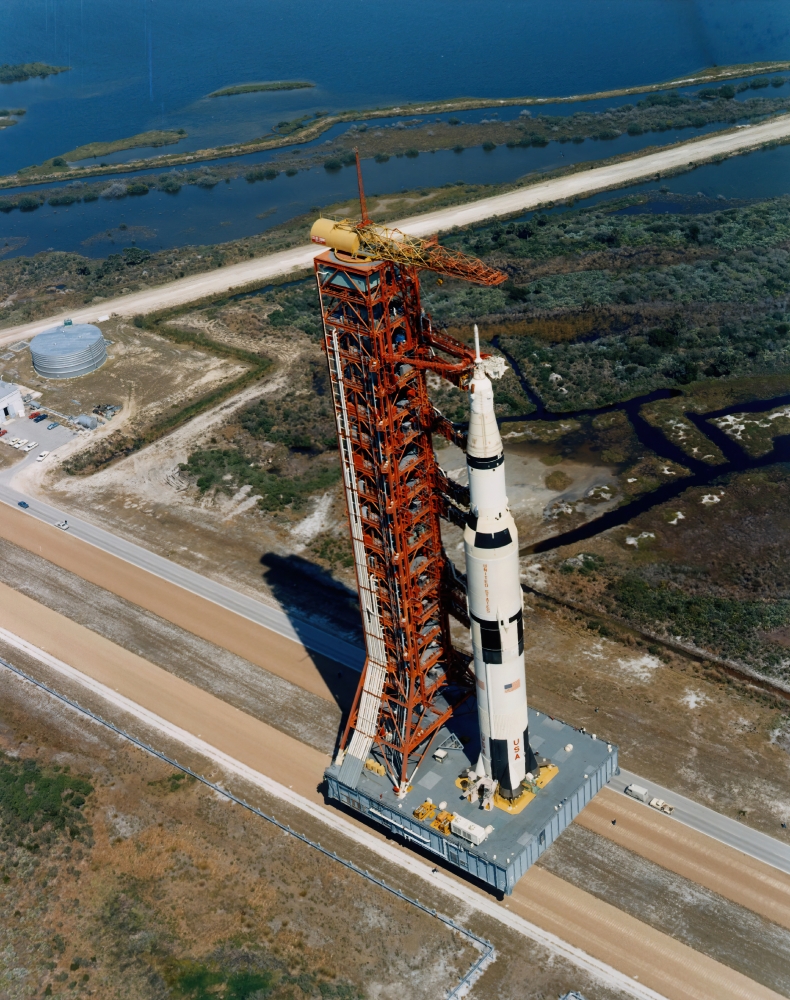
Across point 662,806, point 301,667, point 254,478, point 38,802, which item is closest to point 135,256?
point 254,478

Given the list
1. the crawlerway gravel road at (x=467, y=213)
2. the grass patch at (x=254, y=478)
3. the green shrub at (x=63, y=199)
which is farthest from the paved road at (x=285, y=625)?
the green shrub at (x=63, y=199)

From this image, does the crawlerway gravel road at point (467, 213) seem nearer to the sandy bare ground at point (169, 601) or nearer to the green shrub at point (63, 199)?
the sandy bare ground at point (169, 601)

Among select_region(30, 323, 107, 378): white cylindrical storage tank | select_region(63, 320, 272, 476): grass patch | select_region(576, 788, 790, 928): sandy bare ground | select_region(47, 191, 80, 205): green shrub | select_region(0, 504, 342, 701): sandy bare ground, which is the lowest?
select_region(576, 788, 790, 928): sandy bare ground

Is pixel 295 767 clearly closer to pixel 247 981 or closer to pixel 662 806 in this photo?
pixel 247 981

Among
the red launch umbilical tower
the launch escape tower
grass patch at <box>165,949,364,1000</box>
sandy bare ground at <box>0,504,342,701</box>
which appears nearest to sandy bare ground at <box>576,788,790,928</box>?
the launch escape tower

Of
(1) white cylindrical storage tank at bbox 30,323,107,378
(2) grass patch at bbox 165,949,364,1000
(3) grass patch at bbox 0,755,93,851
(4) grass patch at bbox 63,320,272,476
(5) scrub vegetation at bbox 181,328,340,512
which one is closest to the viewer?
(2) grass patch at bbox 165,949,364,1000

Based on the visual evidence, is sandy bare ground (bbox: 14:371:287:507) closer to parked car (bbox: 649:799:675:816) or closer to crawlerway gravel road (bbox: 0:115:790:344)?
crawlerway gravel road (bbox: 0:115:790:344)

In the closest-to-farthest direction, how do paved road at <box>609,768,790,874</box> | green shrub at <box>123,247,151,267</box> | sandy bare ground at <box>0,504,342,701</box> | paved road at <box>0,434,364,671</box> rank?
paved road at <box>609,768,790,874</box> < sandy bare ground at <box>0,504,342,701</box> < paved road at <box>0,434,364,671</box> < green shrub at <box>123,247,151,267</box>
